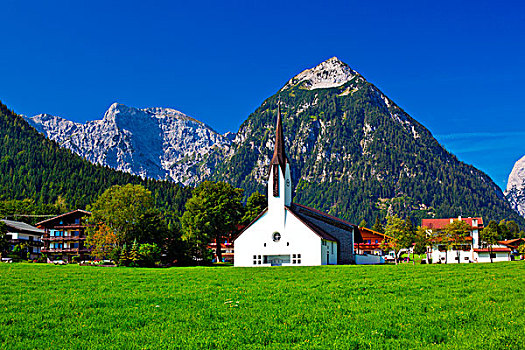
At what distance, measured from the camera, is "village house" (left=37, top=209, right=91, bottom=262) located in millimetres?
85938

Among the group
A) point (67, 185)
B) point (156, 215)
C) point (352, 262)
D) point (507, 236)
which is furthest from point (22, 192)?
point (507, 236)

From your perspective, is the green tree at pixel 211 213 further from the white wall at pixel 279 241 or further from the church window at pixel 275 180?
the church window at pixel 275 180

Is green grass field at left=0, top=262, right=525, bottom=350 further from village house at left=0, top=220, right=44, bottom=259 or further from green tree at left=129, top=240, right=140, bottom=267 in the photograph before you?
village house at left=0, top=220, right=44, bottom=259

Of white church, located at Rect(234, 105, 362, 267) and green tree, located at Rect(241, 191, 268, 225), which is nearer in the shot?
white church, located at Rect(234, 105, 362, 267)

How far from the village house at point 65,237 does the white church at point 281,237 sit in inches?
1385

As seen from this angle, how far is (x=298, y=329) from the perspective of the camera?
11141 millimetres

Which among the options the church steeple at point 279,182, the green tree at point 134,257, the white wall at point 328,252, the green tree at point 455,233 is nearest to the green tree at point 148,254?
the green tree at point 134,257

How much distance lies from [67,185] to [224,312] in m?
197

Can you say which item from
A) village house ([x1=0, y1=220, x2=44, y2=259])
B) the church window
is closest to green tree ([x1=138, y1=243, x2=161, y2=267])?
the church window

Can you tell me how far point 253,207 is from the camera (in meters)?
88.2

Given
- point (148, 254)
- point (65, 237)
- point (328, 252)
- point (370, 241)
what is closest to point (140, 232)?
point (148, 254)

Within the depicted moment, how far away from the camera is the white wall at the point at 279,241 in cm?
6081

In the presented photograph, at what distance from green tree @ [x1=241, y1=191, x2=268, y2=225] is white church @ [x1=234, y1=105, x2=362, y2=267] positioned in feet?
62.6

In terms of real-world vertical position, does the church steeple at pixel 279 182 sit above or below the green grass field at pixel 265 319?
above
